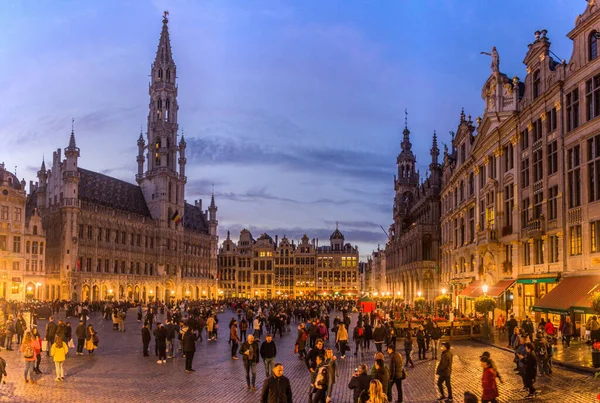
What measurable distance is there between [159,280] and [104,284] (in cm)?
1646

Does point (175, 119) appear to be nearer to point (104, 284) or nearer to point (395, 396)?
point (104, 284)

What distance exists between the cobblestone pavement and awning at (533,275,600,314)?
3.94 metres

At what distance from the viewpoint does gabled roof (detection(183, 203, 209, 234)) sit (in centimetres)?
12753

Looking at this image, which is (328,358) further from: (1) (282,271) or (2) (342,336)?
(1) (282,271)

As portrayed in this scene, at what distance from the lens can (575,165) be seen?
101ft

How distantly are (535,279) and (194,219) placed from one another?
342 feet

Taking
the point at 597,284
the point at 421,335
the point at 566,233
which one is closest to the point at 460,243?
the point at 566,233

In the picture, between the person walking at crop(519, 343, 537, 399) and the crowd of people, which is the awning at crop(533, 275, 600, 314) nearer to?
the crowd of people

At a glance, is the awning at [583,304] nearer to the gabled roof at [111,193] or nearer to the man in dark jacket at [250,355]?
the man in dark jacket at [250,355]

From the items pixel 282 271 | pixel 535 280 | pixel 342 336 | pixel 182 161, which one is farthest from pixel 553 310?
pixel 282 271

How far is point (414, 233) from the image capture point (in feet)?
244

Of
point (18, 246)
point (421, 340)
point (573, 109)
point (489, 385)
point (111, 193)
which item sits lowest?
point (421, 340)

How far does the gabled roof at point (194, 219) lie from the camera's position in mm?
127531

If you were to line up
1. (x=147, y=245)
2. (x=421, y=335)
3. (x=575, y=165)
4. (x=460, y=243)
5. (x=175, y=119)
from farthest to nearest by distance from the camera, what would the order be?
1. (x=175, y=119)
2. (x=147, y=245)
3. (x=460, y=243)
4. (x=575, y=165)
5. (x=421, y=335)
